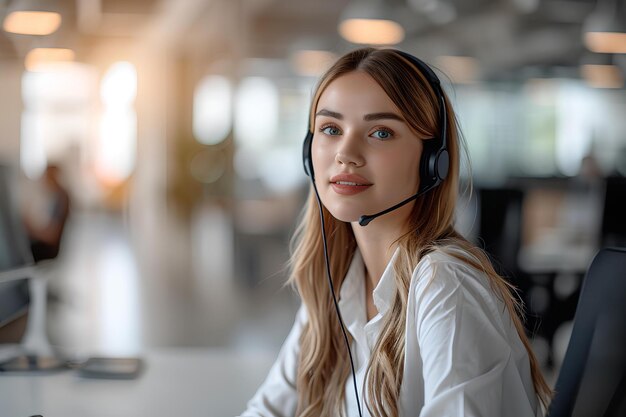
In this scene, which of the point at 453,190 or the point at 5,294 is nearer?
the point at 453,190

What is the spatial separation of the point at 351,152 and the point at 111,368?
69 cm

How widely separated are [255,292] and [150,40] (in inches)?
363

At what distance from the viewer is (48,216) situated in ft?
16.9

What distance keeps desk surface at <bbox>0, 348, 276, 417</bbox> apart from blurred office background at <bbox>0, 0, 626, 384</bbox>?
351cm

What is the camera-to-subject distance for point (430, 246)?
3.77 ft

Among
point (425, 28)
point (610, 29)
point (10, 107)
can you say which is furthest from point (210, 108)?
point (610, 29)

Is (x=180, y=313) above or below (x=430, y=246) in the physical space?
below

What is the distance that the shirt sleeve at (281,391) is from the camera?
52.1 inches

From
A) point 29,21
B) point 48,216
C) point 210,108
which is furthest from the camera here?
point 210,108

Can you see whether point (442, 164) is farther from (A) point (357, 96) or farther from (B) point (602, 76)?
(B) point (602, 76)

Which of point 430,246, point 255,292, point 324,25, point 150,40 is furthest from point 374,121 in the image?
point 150,40

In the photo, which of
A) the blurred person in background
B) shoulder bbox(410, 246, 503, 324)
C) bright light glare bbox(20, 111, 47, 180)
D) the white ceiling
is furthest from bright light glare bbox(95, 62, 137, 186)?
shoulder bbox(410, 246, 503, 324)

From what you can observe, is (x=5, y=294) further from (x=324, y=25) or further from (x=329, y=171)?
(x=324, y=25)

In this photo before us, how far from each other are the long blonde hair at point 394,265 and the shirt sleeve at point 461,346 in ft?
0.24
